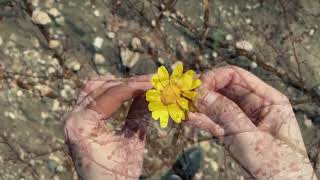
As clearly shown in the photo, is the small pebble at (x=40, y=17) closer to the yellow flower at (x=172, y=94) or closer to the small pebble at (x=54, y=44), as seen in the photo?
the small pebble at (x=54, y=44)

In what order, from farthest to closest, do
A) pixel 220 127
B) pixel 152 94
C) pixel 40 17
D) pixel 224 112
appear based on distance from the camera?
1. pixel 40 17
2. pixel 220 127
3. pixel 152 94
4. pixel 224 112

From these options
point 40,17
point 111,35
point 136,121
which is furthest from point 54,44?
point 136,121

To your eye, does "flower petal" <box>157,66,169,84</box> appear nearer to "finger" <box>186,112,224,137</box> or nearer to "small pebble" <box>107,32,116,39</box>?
"finger" <box>186,112,224,137</box>

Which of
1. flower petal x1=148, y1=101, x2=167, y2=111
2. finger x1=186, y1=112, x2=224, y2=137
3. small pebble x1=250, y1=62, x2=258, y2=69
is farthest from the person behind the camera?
small pebble x1=250, y1=62, x2=258, y2=69

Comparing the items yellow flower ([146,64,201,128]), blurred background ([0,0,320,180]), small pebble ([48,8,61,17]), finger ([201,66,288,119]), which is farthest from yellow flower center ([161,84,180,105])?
small pebble ([48,8,61,17])

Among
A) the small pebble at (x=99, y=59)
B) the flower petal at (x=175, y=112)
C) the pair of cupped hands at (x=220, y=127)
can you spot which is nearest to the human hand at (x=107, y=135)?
the pair of cupped hands at (x=220, y=127)

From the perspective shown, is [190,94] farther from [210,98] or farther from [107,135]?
[107,135]

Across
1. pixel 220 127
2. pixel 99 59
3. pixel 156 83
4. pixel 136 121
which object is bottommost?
pixel 99 59
